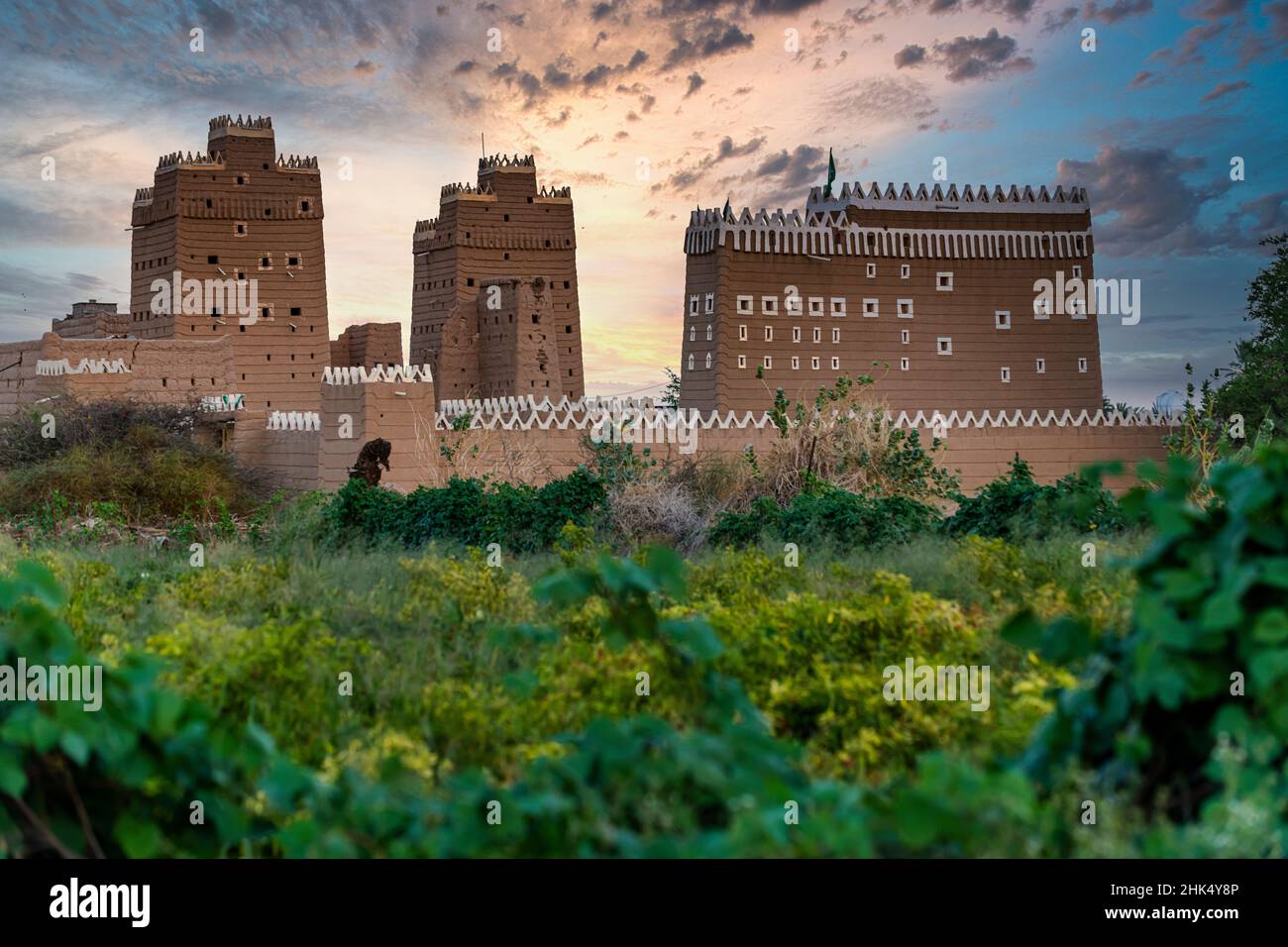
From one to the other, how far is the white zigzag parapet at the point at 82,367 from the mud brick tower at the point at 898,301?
14824 mm

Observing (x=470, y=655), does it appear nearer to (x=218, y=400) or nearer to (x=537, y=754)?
(x=537, y=754)

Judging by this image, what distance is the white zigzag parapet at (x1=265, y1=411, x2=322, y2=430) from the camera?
19859mm

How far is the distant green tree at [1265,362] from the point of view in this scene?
23188 mm

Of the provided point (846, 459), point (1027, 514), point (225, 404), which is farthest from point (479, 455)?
point (1027, 514)

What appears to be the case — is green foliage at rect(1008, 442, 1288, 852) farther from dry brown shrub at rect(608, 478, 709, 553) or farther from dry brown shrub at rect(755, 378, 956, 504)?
dry brown shrub at rect(755, 378, 956, 504)

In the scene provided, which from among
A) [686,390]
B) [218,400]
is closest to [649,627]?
[218,400]

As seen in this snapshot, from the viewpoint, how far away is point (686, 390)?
1243 inches

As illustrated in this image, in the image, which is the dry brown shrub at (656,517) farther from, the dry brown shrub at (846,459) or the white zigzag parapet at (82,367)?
the white zigzag parapet at (82,367)

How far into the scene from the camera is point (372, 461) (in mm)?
16641

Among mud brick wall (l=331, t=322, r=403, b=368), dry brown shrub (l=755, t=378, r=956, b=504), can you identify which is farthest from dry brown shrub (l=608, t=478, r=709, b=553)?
mud brick wall (l=331, t=322, r=403, b=368)

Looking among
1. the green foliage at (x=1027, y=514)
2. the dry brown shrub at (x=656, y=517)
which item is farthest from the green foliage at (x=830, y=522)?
→ the green foliage at (x=1027, y=514)
